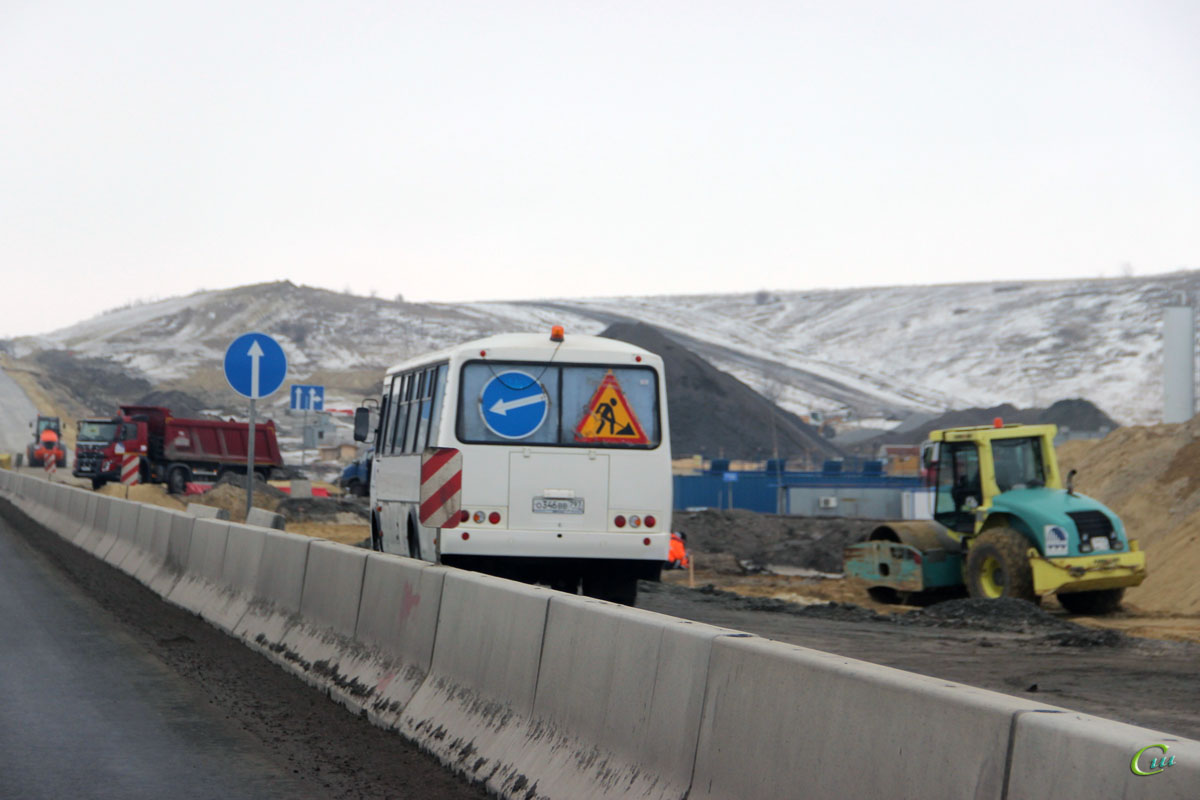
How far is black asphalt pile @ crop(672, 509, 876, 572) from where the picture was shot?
36062 millimetres

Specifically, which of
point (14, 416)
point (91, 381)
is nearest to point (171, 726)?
point (14, 416)

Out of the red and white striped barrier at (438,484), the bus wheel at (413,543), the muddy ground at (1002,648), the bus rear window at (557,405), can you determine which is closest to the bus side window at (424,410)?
the bus wheel at (413,543)

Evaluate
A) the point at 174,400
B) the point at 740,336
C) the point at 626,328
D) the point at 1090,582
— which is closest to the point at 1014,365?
the point at 740,336

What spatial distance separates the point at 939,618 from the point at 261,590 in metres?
9.19

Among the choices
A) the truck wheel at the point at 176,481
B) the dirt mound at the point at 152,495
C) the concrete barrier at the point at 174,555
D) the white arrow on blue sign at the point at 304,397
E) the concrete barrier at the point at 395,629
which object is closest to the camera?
the concrete barrier at the point at 395,629

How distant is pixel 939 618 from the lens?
17.5m

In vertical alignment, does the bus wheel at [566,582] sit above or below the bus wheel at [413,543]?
below

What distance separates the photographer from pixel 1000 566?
19281 mm

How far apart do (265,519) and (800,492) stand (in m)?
38.2

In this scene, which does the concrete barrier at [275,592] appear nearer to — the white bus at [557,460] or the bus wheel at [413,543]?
the white bus at [557,460]

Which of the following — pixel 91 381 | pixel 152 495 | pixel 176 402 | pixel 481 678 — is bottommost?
pixel 481 678

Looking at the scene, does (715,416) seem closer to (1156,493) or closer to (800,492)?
(800,492)

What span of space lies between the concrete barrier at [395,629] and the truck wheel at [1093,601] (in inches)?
527

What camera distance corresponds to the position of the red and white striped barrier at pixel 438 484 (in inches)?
407
